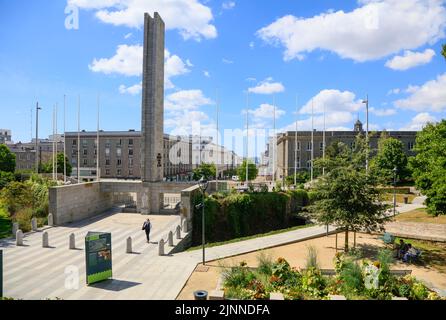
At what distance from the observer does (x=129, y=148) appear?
6334 centimetres

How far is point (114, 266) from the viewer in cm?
1403

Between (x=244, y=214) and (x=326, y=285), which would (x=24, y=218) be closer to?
(x=244, y=214)

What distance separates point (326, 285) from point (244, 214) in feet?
50.1

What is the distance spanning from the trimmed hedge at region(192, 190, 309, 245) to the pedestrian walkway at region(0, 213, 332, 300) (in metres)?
3.06

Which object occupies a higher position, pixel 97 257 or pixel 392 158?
pixel 392 158

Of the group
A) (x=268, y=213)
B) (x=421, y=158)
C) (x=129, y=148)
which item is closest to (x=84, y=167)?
(x=129, y=148)

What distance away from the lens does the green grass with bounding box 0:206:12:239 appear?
64.4 ft

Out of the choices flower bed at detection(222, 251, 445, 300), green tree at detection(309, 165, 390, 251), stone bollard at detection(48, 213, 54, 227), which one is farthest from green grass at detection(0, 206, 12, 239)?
green tree at detection(309, 165, 390, 251)

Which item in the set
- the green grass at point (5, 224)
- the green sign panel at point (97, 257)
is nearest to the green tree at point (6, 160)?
the green grass at point (5, 224)

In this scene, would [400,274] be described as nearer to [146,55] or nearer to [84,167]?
[146,55]

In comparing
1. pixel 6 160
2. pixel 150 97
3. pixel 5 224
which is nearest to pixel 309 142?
pixel 150 97

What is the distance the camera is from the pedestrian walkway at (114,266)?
1101 centimetres

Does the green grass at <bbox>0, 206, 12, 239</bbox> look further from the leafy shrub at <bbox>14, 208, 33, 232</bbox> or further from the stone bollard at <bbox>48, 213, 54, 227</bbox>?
the stone bollard at <bbox>48, 213, 54, 227</bbox>
